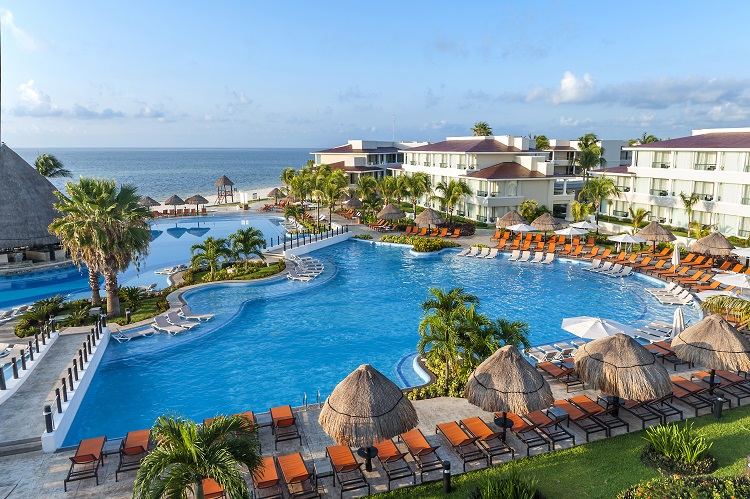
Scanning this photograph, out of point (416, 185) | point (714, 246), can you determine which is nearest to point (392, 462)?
point (714, 246)

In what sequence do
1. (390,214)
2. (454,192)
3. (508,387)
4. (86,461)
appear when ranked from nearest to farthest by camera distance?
(86,461)
(508,387)
(390,214)
(454,192)

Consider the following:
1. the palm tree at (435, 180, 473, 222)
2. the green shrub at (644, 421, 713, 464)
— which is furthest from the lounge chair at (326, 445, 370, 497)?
the palm tree at (435, 180, 473, 222)

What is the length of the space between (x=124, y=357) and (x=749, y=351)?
66.2ft

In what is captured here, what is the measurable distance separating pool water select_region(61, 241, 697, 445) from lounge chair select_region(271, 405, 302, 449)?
8.49ft

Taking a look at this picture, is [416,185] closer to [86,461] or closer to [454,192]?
[454,192]

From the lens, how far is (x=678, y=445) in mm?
10953

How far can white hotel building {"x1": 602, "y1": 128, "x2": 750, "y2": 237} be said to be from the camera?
3403 centimetres

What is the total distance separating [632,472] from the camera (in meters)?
10.8

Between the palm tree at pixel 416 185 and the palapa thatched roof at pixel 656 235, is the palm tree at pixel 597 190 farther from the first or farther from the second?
the palm tree at pixel 416 185

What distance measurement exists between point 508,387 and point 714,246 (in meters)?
22.0

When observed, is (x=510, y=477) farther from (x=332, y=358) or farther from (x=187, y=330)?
(x=187, y=330)

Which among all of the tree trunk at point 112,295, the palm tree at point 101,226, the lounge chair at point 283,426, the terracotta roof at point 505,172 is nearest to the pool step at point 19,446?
the lounge chair at point 283,426

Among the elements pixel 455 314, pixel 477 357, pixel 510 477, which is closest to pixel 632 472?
pixel 510 477

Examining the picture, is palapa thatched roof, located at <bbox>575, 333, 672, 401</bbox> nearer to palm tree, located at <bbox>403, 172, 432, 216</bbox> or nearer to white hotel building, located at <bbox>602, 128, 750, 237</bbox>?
white hotel building, located at <bbox>602, 128, 750, 237</bbox>
